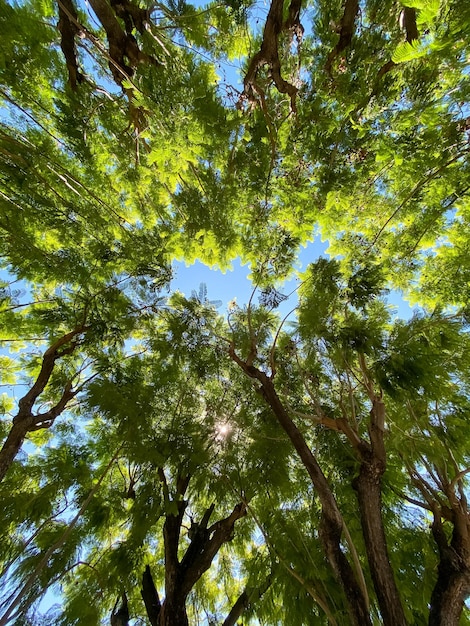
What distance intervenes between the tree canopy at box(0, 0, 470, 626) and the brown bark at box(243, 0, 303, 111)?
0.03m

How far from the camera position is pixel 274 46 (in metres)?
3.30

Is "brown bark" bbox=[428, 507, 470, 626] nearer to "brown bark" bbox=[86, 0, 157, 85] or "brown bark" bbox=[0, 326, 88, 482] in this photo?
"brown bark" bbox=[0, 326, 88, 482]

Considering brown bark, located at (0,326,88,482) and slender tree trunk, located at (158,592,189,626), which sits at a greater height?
brown bark, located at (0,326,88,482)

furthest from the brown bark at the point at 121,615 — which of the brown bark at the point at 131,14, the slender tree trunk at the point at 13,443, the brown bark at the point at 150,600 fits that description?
the brown bark at the point at 131,14

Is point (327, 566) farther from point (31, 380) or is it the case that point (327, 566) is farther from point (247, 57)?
point (247, 57)

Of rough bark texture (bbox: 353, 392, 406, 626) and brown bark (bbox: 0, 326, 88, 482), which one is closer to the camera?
rough bark texture (bbox: 353, 392, 406, 626)

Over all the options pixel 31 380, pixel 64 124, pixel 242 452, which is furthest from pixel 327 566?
pixel 64 124

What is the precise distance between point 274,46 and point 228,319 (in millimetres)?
3759

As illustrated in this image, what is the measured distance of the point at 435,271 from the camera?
436cm

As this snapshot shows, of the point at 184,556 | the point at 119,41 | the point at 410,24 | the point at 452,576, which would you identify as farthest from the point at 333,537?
the point at 119,41

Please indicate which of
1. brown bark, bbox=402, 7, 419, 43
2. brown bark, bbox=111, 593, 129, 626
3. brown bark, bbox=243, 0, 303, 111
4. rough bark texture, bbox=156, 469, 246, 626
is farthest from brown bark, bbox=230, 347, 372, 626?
brown bark, bbox=402, 7, 419, 43

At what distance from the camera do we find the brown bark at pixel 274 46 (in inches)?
123

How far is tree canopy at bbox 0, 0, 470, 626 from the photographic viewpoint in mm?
3248

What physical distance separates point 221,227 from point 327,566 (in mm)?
4459
